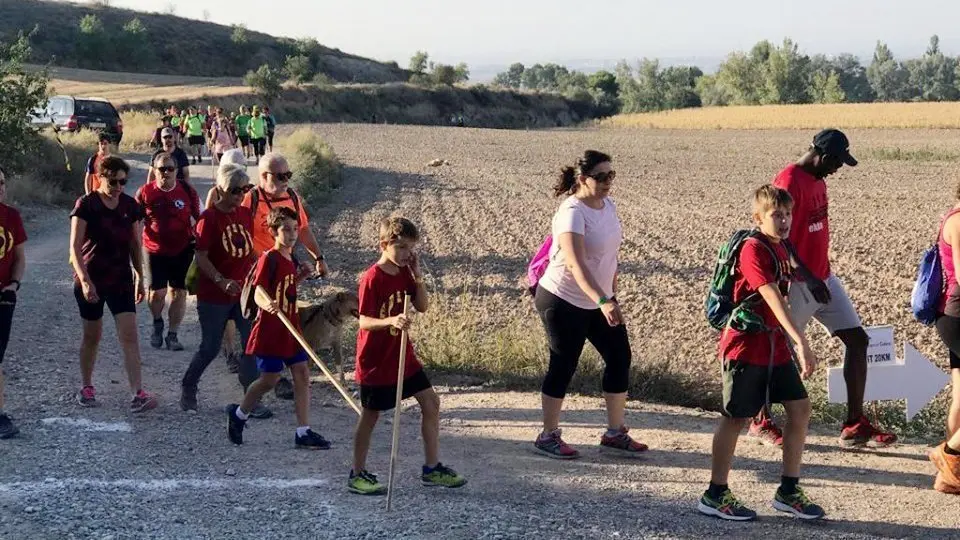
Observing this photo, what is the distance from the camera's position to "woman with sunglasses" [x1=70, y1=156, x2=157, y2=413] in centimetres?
747

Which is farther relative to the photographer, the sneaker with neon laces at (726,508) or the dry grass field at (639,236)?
the dry grass field at (639,236)

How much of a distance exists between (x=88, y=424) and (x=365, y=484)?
2241 mm

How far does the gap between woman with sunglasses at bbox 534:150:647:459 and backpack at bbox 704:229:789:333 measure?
71cm

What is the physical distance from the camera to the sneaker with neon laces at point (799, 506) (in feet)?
18.2

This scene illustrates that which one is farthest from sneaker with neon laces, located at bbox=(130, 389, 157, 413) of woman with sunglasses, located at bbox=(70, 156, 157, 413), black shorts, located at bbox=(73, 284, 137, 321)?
black shorts, located at bbox=(73, 284, 137, 321)

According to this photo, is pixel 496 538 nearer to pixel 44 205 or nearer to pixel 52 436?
pixel 52 436

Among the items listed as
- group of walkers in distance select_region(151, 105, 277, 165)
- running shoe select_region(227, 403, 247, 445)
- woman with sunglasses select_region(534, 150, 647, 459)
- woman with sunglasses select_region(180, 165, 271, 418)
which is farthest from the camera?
group of walkers in distance select_region(151, 105, 277, 165)

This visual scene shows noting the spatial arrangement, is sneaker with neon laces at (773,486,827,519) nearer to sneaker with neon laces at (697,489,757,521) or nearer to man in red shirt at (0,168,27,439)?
sneaker with neon laces at (697,489,757,521)

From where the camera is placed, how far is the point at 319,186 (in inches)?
996

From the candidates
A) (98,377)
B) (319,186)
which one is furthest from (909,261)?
(319,186)

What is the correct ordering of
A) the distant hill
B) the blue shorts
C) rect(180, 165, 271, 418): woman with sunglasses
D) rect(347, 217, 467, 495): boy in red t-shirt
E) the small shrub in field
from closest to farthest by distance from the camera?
rect(347, 217, 467, 495): boy in red t-shirt
the blue shorts
rect(180, 165, 271, 418): woman with sunglasses
the small shrub in field
the distant hill

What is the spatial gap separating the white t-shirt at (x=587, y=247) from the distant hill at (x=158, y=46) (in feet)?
311

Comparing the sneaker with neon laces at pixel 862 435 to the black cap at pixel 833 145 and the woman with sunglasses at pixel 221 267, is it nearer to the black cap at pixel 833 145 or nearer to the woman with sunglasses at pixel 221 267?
the black cap at pixel 833 145

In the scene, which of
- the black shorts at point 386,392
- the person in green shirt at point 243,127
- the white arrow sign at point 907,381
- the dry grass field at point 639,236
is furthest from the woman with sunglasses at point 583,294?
the person in green shirt at point 243,127
